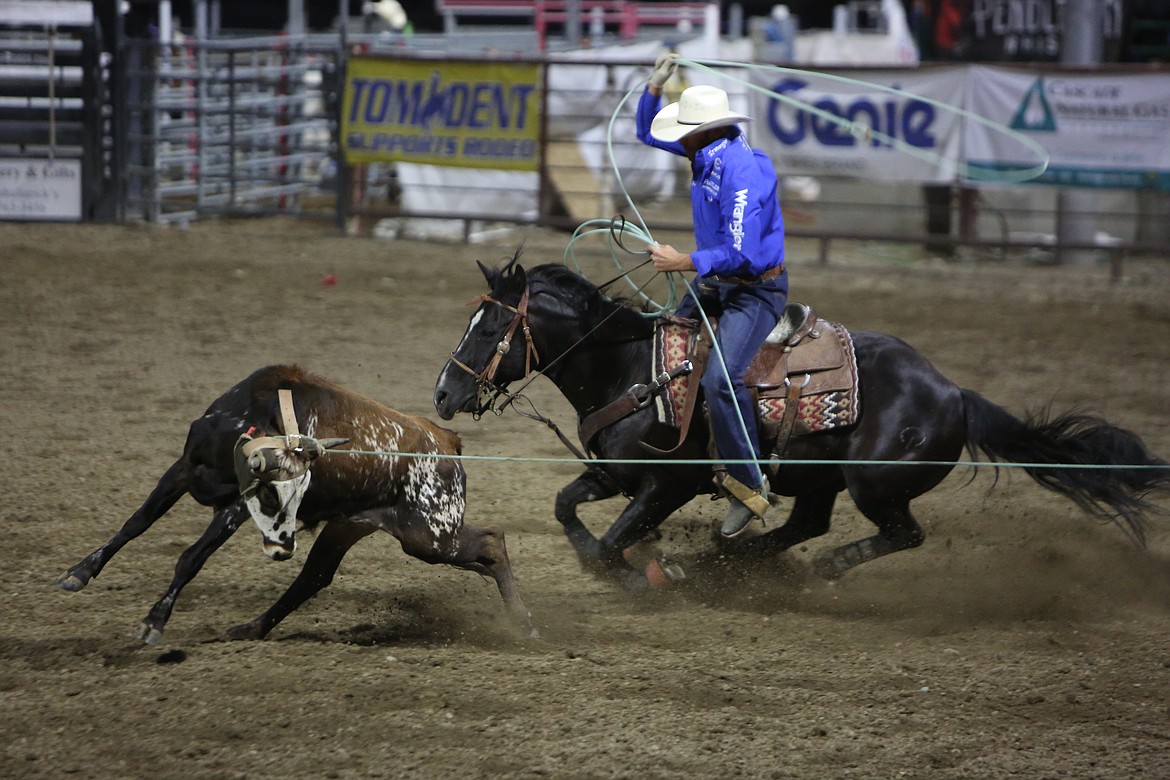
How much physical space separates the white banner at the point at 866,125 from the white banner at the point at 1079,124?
0.29 meters

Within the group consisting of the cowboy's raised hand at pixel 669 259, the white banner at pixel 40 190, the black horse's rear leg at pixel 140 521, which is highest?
the white banner at pixel 40 190

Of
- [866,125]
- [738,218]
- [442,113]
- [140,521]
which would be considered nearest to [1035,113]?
[866,125]

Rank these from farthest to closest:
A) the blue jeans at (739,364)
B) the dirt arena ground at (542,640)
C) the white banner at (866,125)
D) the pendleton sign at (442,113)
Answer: the pendleton sign at (442,113), the white banner at (866,125), the blue jeans at (739,364), the dirt arena ground at (542,640)

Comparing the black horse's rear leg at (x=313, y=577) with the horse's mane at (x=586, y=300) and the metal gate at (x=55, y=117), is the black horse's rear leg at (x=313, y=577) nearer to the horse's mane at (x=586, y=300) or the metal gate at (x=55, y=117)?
the horse's mane at (x=586, y=300)

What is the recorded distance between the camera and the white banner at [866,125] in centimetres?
1205

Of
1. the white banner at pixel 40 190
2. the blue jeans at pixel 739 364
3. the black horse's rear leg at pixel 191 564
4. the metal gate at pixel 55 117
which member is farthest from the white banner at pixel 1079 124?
the black horse's rear leg at pixel 191 564

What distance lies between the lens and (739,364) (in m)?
4.53

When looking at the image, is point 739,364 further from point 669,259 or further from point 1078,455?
point 1078,455

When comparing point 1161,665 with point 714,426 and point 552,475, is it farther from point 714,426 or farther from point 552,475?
point 552,475

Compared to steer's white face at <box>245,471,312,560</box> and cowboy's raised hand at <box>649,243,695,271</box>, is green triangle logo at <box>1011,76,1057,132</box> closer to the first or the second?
cowboy's raised hand at <box>649,243,695,271</box>

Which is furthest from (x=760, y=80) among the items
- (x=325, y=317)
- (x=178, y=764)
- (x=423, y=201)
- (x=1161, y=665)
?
(x=178, y=764)

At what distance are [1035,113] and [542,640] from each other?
949cm

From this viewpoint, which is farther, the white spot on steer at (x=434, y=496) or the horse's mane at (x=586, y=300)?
the horse's mane at (x=586, y=300)

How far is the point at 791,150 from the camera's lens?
41.1ft
